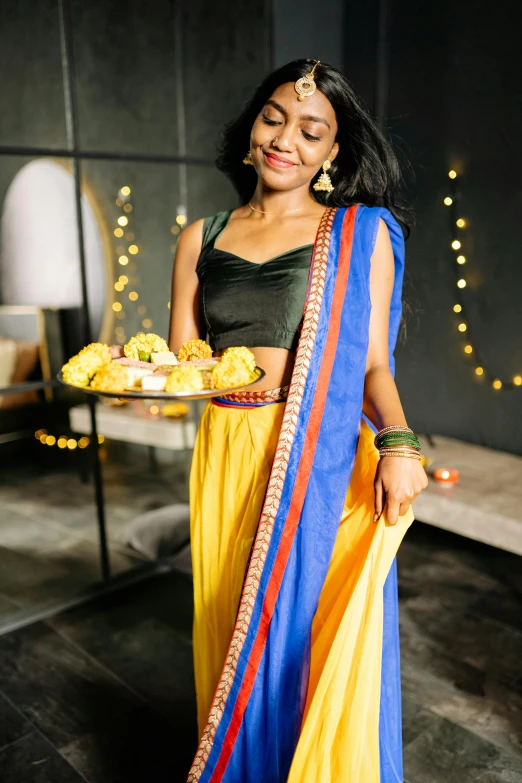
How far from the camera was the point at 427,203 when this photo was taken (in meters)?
3.36

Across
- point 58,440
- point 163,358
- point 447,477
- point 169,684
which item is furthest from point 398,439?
point 58,440

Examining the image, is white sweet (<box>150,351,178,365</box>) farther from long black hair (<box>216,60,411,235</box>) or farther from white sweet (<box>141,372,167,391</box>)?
long black hair (<box>216,60,411,235</box>)

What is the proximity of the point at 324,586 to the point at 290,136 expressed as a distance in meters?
0.99

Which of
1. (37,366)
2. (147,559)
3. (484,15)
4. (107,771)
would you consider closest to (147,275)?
(37,366)

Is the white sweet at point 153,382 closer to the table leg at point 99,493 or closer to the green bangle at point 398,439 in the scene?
the green bangle at point 398,439

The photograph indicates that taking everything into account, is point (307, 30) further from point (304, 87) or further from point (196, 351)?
point (196, 351)

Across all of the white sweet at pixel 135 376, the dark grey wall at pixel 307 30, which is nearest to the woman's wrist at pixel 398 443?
the white sweet at pixel 135 376

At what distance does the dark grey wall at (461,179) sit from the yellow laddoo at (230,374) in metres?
1.87

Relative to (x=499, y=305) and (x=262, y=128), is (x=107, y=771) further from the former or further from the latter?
(x=499, y=305)

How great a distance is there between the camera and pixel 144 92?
2889 mm

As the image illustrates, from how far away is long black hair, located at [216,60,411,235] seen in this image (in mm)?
1508

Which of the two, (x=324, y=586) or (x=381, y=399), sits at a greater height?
(x=381, y=399)

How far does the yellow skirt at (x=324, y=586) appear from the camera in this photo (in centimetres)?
139

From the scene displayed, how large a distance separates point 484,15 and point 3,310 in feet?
7.92
